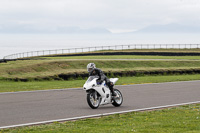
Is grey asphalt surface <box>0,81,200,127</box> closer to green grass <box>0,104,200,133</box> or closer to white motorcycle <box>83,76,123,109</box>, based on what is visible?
white motorcycle <box>83,76,123,109</box>

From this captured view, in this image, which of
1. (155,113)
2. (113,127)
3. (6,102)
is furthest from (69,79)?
(113,127)

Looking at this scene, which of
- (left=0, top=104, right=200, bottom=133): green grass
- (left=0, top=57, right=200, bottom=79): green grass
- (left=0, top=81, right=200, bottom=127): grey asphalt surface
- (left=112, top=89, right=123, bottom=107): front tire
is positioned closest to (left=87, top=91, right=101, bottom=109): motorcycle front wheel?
(left=0, top=81, right=200, bottom=127): grey asphalt surface

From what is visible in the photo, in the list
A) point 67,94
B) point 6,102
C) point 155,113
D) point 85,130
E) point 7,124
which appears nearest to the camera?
point 85,130

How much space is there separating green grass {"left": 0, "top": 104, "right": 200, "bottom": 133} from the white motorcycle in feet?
5.39

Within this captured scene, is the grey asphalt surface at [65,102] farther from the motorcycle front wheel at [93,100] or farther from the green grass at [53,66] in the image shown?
the green grass at [53,66]

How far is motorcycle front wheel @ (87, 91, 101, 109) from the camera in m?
12.9

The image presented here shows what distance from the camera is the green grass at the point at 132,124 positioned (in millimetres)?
8696

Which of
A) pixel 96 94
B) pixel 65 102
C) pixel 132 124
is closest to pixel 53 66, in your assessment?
pixel 65 102

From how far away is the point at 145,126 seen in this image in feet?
30.0

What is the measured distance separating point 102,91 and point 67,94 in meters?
4.46

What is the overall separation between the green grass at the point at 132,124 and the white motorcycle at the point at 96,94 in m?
1.64

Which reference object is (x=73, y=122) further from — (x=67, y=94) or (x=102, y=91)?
(x=67, y=94)

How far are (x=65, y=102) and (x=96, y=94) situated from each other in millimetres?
1945

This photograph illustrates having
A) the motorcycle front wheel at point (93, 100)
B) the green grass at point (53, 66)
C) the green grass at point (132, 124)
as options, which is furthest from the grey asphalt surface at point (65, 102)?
the green grass at point (53, 66)
